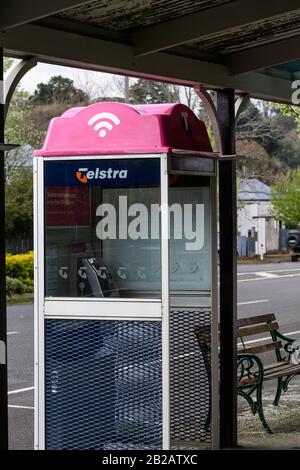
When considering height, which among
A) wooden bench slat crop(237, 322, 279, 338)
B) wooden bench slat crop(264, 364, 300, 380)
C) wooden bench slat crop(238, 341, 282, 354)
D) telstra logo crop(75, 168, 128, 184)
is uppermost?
telstra logo crop(75, 168, 128, 184)

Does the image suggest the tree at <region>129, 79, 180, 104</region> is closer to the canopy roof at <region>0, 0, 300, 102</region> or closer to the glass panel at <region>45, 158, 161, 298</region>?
the canopy roof at <region>0, 0, 300, 102</region>

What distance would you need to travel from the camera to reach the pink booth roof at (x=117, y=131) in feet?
18.5

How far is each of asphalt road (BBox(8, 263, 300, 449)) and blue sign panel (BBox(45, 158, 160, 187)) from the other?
2.72 m

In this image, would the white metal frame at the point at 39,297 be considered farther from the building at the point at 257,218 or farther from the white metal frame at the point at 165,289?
the building at the point at 257,218

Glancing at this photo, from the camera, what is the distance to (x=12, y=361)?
497 inches

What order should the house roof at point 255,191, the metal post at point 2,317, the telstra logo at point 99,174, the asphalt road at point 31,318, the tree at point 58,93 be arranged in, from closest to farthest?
1. the metal post at point 2,317
2. the telstra logo at point 99,174
3. the asphalt road at point 31,318
4. the tree at point 58,93
5. the house roof at point 255,191

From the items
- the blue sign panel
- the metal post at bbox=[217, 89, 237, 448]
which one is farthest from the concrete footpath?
the blue sign panel

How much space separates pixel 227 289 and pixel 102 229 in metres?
1.18

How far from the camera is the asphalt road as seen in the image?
8742 mm

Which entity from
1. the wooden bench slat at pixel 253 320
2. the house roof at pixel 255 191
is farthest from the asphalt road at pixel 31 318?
the house roof at pixel 255 191

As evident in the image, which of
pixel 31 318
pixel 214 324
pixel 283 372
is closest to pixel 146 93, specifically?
pixel 31 318

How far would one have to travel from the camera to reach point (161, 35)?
5648 mm

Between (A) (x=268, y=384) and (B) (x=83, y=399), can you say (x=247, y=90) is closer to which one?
(B) (x=83, y=399)

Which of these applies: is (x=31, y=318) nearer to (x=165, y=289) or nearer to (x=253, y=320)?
Result: (x=253, y=320)
